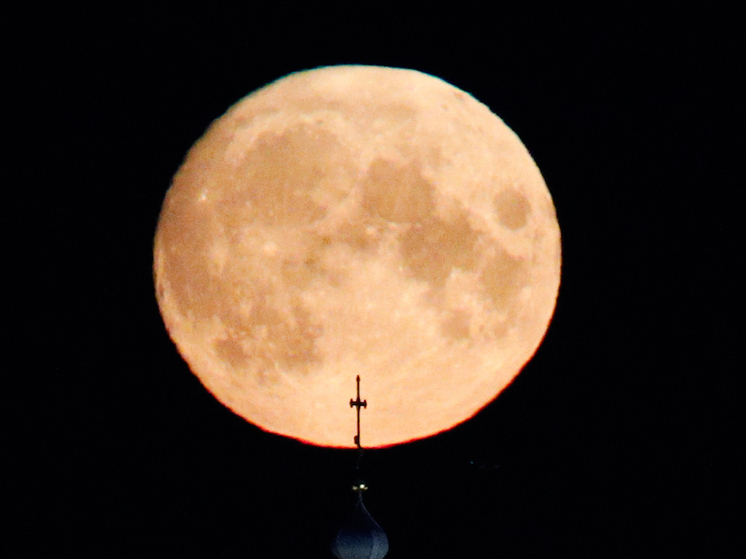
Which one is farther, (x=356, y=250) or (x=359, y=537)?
(x=359, y=537)

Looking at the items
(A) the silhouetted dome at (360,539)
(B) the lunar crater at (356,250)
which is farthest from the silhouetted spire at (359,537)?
(B) the lunar crater at (356,250)

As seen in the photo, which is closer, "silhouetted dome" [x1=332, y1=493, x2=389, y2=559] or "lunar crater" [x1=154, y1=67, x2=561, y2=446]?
"lunar crater" [x1=154, y1=67, x2=561, y2=446]

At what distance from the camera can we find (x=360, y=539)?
18.8 feet

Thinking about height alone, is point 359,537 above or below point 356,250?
below

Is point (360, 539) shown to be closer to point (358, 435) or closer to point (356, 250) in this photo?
point (358, 435)

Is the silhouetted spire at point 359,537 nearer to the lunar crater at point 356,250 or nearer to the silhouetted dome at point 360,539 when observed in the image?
the silhouetted dome at point 360,539

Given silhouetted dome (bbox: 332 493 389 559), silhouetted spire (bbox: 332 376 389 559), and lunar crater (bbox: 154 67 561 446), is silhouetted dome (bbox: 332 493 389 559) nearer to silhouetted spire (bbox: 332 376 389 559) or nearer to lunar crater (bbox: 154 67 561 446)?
silhouetted spire (bbox: 332 376 389 559)

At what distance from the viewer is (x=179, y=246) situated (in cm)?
576

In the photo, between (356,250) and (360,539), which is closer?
(356,250)

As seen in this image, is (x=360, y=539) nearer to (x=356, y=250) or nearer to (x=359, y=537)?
(x=359, y=537)

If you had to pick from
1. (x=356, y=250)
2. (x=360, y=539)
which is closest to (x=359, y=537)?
(x=360, y=539)

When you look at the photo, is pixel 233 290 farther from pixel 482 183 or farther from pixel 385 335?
pixel 482 183

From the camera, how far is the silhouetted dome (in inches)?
225

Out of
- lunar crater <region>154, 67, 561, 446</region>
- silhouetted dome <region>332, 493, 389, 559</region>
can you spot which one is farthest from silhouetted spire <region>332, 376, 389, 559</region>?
lunar crater <region>154, 67, 561, 446</region>
